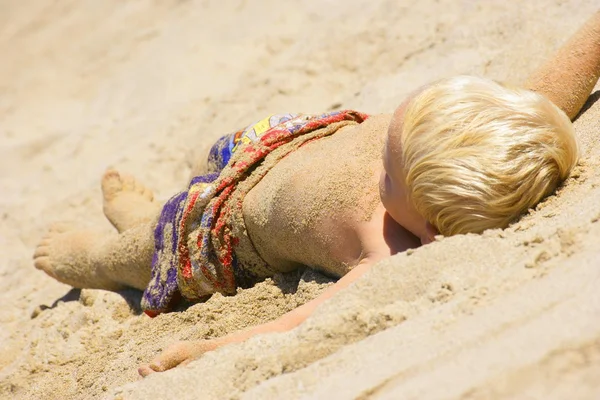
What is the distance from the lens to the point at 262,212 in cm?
241

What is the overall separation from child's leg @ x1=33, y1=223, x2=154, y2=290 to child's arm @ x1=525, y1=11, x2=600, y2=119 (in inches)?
60.5

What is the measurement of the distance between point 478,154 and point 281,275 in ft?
3.01

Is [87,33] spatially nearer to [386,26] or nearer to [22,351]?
[386,26]

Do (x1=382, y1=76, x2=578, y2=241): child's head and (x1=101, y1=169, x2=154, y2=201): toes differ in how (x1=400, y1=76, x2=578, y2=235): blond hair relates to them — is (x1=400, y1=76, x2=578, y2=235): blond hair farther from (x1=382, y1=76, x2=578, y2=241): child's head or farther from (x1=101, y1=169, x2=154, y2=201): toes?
(x1=101, y1=169, x2=154, y2=201): toes

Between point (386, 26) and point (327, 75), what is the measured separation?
450 millimetres

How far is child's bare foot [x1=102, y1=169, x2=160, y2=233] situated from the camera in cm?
329

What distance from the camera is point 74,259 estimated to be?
3162 mm

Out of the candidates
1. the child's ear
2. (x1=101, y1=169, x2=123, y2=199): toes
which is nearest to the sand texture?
the child's ear

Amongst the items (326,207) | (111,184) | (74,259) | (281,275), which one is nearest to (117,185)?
(111,184)

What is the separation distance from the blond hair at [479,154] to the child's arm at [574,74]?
0.62 meters

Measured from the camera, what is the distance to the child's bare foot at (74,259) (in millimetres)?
3123

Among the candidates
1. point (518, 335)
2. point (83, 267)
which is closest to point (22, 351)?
point (83, 267)

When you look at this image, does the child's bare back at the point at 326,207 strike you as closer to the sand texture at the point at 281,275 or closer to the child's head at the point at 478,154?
the sand texture at the point at 281,275

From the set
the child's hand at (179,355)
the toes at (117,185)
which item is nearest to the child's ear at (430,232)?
the child's hand at (179,355)
